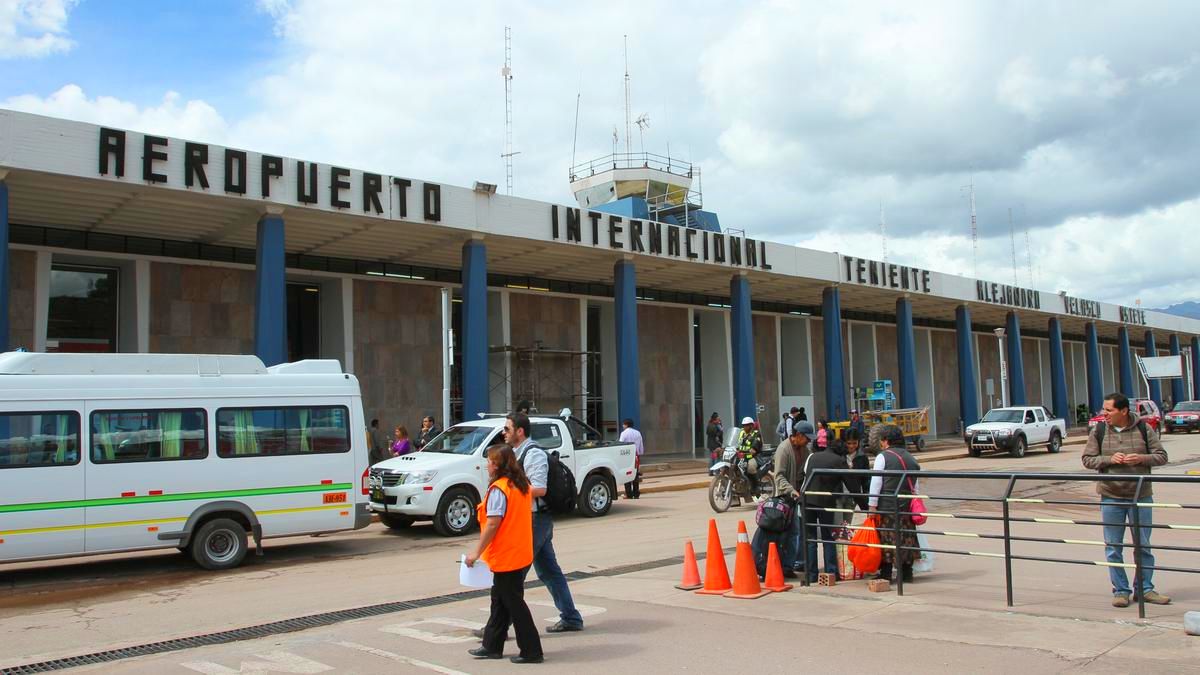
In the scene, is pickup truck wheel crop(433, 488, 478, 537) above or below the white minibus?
below

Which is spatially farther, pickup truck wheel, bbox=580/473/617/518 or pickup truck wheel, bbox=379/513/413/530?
pickup truck wheel, bbox=580/473/617/518

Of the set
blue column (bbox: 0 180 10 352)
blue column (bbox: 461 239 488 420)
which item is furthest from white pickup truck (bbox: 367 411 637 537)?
blue column (bbox: 0 180 10 352)

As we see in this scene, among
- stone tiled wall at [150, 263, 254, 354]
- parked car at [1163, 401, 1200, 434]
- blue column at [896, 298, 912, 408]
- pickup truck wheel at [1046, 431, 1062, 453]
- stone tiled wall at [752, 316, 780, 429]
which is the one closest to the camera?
stone tiled wall at [150, 263, 254, 354]

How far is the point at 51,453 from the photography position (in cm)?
1121

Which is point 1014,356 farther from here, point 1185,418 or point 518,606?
point 518,606

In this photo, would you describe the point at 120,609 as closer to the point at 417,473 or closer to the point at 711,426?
the point at 417,473

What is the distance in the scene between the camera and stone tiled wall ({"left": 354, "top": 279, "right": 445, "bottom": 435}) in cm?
2836

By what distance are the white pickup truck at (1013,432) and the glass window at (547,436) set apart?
68.1 ft

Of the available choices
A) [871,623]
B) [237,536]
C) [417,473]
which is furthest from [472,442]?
[871,623]

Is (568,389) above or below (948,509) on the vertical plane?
above

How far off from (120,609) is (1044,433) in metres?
31.2

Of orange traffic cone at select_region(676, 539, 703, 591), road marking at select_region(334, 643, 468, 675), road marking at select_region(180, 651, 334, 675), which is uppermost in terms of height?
orange traffic cone at select_region(676, 539, 703, 591)

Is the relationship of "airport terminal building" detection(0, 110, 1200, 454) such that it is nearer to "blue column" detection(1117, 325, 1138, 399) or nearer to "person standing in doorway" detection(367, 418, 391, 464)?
"person standing in doorway" detection(367, 418, 391, 464)

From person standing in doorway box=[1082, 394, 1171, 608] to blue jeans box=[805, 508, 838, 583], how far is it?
2451 millimetres
